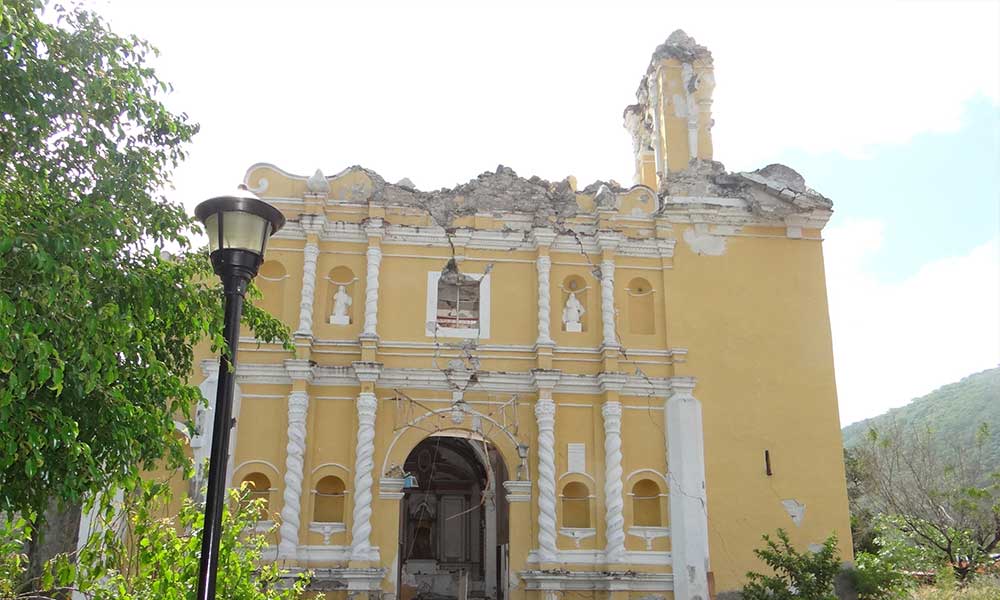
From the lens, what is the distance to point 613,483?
13164 mm

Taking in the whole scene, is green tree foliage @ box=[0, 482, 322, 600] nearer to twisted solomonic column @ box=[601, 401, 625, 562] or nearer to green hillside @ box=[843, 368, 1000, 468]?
twisted solomonic column @ box=[601, 401, 625, 562]

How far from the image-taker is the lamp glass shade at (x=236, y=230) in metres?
5.31

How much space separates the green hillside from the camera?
34.5m

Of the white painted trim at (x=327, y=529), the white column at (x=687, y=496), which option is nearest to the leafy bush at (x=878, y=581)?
the white column at (x=687, y=496)

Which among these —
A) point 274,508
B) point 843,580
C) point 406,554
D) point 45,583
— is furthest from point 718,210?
point 45,583

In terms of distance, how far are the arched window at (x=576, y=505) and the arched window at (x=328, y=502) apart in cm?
336

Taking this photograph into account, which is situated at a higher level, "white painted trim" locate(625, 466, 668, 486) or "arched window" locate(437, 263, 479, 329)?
"arched window" locate(437, 263, 479, 329)

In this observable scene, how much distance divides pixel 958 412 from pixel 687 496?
3153cm

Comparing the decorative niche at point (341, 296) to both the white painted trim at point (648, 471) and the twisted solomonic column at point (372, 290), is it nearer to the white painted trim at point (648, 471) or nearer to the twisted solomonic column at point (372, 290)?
the twisted solomonic column at point (372, 290)

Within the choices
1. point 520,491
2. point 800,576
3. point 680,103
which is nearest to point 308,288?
point 520,491

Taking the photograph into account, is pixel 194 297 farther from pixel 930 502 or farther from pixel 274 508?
pixel 930 502

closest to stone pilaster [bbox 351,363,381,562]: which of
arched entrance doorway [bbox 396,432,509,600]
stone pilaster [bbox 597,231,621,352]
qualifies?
stone pilaster [bbox 597,231,621,352]

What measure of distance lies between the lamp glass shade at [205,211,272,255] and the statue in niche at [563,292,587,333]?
926 centimetres

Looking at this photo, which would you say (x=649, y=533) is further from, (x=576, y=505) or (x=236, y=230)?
(x=236, y=230)
